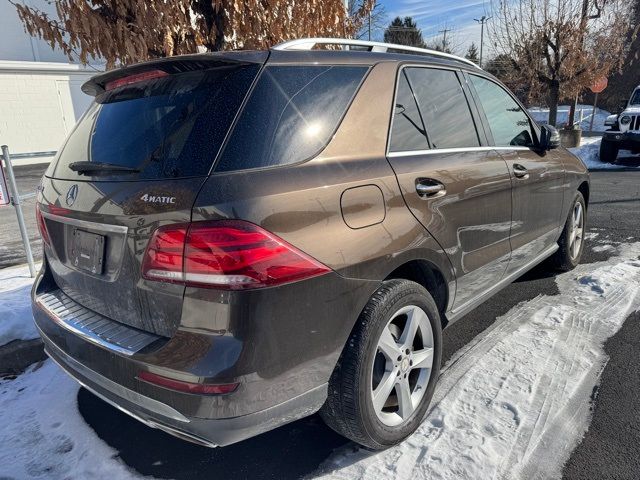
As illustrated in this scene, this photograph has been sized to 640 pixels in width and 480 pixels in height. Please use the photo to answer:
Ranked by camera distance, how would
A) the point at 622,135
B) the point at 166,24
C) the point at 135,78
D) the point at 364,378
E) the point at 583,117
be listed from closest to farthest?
the point at 364,378 < the point at 135,78 < the point at 166,24 < the point at 622,135 < the point at 583,117

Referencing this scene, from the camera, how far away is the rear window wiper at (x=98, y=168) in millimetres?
1952

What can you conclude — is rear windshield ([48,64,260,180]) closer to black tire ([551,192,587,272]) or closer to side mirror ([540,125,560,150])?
side mirror ([540,125,560,150])

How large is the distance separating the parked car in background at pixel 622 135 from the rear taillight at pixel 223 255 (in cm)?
1369

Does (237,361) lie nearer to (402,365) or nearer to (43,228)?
(402,365)

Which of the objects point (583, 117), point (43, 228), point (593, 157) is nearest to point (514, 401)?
point (43, 228)

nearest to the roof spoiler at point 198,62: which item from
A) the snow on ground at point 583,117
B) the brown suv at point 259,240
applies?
the brown suv at point 259,240

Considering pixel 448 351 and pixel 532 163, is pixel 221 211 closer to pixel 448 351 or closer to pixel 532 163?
pixel 448 351

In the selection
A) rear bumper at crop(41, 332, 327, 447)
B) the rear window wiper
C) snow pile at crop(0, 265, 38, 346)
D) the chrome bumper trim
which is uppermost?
the rear window wiper

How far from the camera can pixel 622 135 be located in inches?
492

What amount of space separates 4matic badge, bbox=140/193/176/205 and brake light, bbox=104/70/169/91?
655 mm

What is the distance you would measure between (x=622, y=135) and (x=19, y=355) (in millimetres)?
14076

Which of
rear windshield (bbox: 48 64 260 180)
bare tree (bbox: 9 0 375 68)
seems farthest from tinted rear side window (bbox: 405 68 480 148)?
bare tree (bbox: 9 0 375 68)

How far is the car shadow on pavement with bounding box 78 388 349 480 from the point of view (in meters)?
2.21

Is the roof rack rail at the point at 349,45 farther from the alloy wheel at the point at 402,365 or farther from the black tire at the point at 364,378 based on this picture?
the alloy wheel at the point at 402,365
